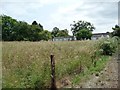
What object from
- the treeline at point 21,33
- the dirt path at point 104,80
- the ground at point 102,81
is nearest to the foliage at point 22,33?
the treeline at point 21,33

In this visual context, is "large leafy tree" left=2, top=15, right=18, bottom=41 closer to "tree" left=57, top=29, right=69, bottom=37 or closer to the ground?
"tree" left=57, top=29, right=69, bottom=37

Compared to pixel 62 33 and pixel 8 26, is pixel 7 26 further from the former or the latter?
pixel 62 33

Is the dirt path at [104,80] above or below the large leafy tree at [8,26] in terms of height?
below

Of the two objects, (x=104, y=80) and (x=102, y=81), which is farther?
(x=104, y=80)

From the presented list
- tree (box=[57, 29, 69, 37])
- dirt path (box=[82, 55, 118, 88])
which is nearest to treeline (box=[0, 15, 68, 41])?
tree (box=[57, 29, 69, 37])

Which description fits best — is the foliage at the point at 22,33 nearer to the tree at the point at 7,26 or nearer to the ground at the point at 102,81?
the tree at the point at 7,26

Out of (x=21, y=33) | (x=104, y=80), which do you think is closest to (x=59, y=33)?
(x=21, y=33)

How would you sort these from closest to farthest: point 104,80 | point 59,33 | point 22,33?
point 104,80 → point 22,33 → point 59,33

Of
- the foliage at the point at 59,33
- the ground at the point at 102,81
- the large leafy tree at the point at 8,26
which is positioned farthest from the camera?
the foliage at the point at 59,33

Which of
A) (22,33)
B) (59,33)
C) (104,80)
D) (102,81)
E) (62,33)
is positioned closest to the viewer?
(102,81)

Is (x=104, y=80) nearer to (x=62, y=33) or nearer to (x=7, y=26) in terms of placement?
(x=7, y=26)

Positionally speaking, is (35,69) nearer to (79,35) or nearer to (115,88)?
(115,88)

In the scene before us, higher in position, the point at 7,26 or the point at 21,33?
the point at 7,26

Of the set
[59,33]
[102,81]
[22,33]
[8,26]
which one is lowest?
[102,81]
